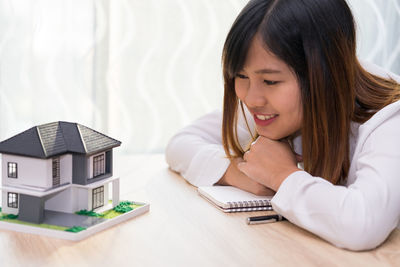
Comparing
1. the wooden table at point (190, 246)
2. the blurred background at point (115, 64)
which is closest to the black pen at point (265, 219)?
the wooden table at point (190, 246)

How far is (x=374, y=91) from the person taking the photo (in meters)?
1.08

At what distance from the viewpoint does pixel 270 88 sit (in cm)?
100

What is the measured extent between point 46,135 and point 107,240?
203mm

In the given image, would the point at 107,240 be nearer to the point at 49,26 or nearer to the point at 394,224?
the point at 394,224

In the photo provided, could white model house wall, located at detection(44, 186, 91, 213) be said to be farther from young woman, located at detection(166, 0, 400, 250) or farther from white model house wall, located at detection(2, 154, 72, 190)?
young woman, located at detection(166, 0, 400, 250)

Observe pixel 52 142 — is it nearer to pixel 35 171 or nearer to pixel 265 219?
pixel 35 171

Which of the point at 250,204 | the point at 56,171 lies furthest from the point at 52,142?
the point at 250,204

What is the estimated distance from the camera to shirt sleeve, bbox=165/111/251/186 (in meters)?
1.17

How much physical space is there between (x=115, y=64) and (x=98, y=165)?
4.04 feet

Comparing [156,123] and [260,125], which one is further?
[156,123]

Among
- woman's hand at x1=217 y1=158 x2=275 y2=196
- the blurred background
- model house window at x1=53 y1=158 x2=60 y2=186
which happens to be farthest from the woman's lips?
the blurred background

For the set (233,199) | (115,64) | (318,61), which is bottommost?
(233,199)

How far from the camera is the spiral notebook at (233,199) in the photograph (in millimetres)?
986

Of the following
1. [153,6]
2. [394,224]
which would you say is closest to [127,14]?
[153,6]
